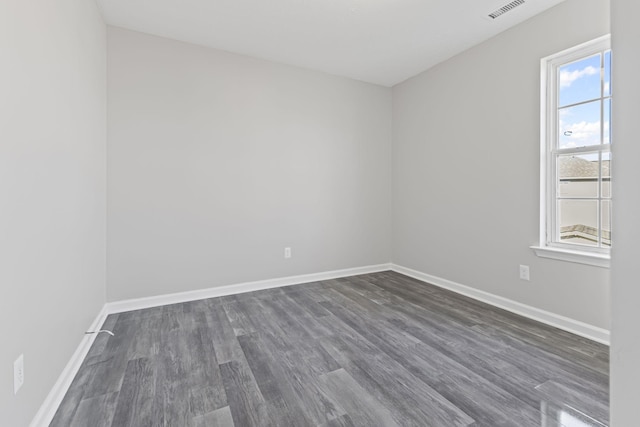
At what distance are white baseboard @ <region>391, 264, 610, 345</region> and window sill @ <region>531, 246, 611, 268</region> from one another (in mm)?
472

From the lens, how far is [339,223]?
3908 millimetres

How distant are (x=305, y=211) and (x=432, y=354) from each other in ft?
7.06

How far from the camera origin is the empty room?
1.39 meters

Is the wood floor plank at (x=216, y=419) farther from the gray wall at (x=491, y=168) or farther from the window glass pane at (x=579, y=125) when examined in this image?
the window glass pane at (x=579, y=125)

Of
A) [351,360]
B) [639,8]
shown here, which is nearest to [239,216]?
[351,360]

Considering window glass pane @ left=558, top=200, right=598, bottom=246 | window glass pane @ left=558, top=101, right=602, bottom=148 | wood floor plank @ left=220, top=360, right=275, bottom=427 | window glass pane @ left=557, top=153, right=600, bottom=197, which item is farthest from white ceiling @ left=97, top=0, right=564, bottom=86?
wood floor plank @ left=220, top=360, right=275, bottom=427

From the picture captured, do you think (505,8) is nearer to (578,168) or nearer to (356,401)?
(578,168)

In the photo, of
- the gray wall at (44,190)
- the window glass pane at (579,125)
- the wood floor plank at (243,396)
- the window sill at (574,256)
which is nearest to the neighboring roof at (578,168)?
the window glass pane at (579,125)

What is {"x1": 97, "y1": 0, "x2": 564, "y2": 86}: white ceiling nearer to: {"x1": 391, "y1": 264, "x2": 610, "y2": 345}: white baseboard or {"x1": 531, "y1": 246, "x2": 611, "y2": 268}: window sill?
{"x1": 531, "y1": 246, "x2": 611, "y2": 268}: window sill

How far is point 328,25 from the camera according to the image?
2711 mm

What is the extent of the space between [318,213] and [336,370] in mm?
2168

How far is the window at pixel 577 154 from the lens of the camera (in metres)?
2.24

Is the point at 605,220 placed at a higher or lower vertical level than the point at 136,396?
higher

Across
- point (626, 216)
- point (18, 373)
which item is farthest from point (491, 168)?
point (18, 373)
